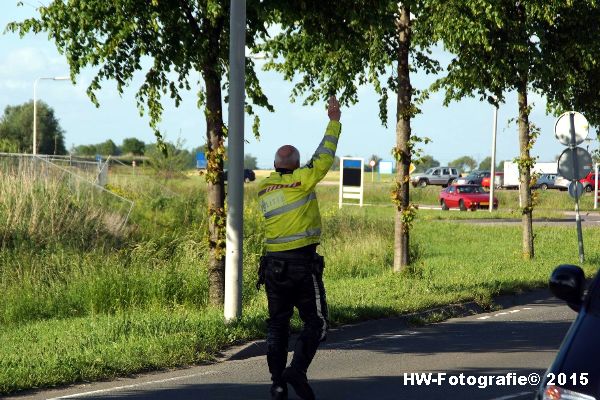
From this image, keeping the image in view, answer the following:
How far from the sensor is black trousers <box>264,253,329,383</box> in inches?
324

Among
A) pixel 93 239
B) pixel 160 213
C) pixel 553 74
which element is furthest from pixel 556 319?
pixel 160 213

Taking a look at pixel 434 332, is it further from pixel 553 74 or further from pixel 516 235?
pixel 516 235

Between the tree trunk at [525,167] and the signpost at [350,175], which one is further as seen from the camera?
the signpost at [350,175]

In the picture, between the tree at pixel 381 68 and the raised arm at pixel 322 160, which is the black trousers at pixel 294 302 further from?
the tree at pixel 381 68

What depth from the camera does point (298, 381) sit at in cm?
802

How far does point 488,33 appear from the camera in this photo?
1889cm

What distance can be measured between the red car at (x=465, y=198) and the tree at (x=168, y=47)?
44333mm

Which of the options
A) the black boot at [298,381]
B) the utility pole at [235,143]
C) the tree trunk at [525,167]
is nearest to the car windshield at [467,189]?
the tree trunk at [525,167]

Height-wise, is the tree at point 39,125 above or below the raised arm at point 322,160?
above

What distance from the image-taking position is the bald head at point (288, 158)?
850 centimetres

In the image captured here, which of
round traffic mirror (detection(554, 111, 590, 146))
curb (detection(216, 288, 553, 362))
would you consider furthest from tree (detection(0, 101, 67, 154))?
curb (detection(216, 288, 553, 362))

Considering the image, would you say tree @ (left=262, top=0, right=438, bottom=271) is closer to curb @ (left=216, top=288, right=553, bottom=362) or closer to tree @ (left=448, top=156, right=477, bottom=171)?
curb @ (left=216, top=288, right=553, bottom=362)

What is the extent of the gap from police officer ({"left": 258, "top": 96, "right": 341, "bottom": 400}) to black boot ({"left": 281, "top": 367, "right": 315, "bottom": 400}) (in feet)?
0.44

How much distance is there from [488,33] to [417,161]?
355 centimetres
